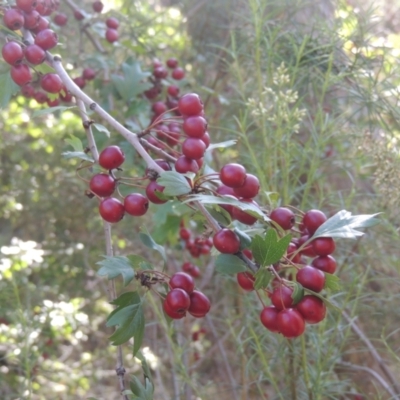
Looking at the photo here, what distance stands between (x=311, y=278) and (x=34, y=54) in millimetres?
540

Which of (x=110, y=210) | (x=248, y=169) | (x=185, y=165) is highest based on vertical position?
(x=185, y=165)

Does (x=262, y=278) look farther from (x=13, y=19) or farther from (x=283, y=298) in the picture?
(x=13, y=19)

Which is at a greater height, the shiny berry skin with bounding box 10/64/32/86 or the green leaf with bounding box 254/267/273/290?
the green leaf with bounding box 254/267/273/290

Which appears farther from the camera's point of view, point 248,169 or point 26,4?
point 248,169

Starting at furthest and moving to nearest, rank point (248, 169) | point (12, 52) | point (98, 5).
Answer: point (98, 5), point (248, 169), point (12, 52)

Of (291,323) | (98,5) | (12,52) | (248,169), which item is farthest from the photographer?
(98,5)

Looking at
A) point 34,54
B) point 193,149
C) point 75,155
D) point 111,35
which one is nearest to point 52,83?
point 34,54

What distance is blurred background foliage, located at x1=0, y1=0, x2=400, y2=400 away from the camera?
3.37 feet

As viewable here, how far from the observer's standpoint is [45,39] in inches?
33.7

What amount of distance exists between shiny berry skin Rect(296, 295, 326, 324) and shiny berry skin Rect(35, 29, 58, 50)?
559mm

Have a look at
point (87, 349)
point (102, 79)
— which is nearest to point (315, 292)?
point (102, 79)

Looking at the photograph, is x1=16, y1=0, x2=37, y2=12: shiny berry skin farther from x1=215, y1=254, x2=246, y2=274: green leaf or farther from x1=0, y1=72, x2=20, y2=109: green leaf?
x1=215, y1=254, x2=246, y2=274: green leaf

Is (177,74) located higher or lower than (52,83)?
lower

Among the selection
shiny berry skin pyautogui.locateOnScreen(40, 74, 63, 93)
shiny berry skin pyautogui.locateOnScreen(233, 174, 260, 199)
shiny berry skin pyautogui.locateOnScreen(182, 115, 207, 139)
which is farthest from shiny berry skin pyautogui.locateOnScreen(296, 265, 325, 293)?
shiny berry skin pyautogui.locateOnScreen(40, 74, 63, 93)
